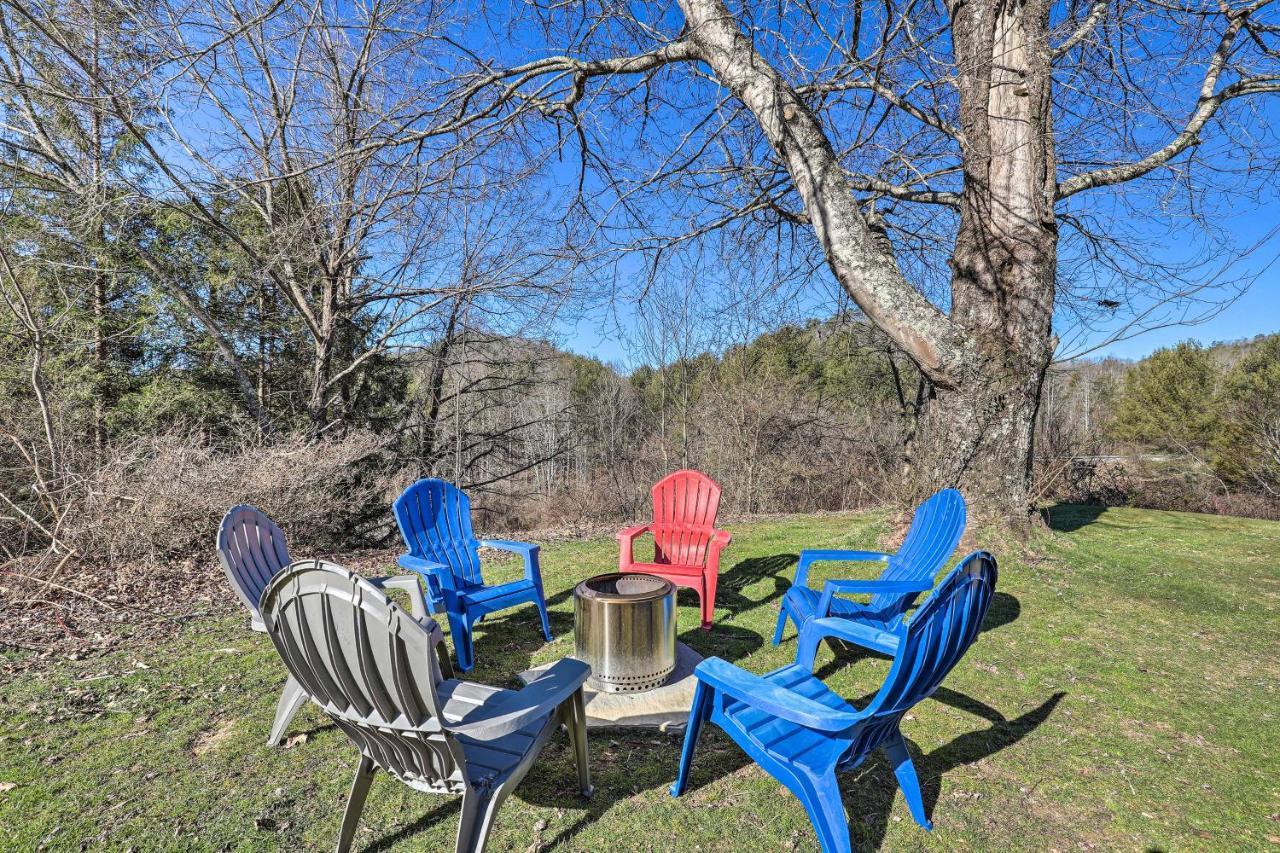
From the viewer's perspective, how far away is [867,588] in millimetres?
2959

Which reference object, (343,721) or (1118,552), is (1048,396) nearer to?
(1118,552)

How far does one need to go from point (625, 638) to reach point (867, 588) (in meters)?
1.27

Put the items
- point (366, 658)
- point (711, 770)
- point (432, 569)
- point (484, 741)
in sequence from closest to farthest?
point (366, 658) → point (484, 741) → point (711, 770) → point (432, 569)

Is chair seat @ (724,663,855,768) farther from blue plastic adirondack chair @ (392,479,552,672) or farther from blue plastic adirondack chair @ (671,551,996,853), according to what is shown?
blue plastic adirondack chair @ (392,479,552,672)

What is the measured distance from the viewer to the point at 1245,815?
6.64 ft

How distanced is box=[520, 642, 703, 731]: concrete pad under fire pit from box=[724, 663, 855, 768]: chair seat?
511 millimetres

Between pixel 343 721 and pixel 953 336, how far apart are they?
189 inches

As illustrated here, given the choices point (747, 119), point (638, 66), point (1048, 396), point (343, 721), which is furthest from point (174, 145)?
point (1048, 396)

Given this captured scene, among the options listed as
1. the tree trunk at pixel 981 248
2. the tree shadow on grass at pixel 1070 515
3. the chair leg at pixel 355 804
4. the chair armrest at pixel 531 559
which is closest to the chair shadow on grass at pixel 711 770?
the chair leg at pixel 355 804

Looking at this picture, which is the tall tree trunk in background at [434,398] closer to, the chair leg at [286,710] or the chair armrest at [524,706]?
the chair leg at [286,710]

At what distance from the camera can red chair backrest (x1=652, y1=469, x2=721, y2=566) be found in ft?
14.5

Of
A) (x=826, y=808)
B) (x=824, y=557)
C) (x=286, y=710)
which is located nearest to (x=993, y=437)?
(x=824, y=557)

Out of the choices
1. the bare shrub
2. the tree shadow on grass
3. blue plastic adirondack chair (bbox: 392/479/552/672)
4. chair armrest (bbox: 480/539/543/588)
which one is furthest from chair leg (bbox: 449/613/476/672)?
the tree shadow on grass

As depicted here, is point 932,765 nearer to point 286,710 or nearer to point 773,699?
Result: point 773,699
